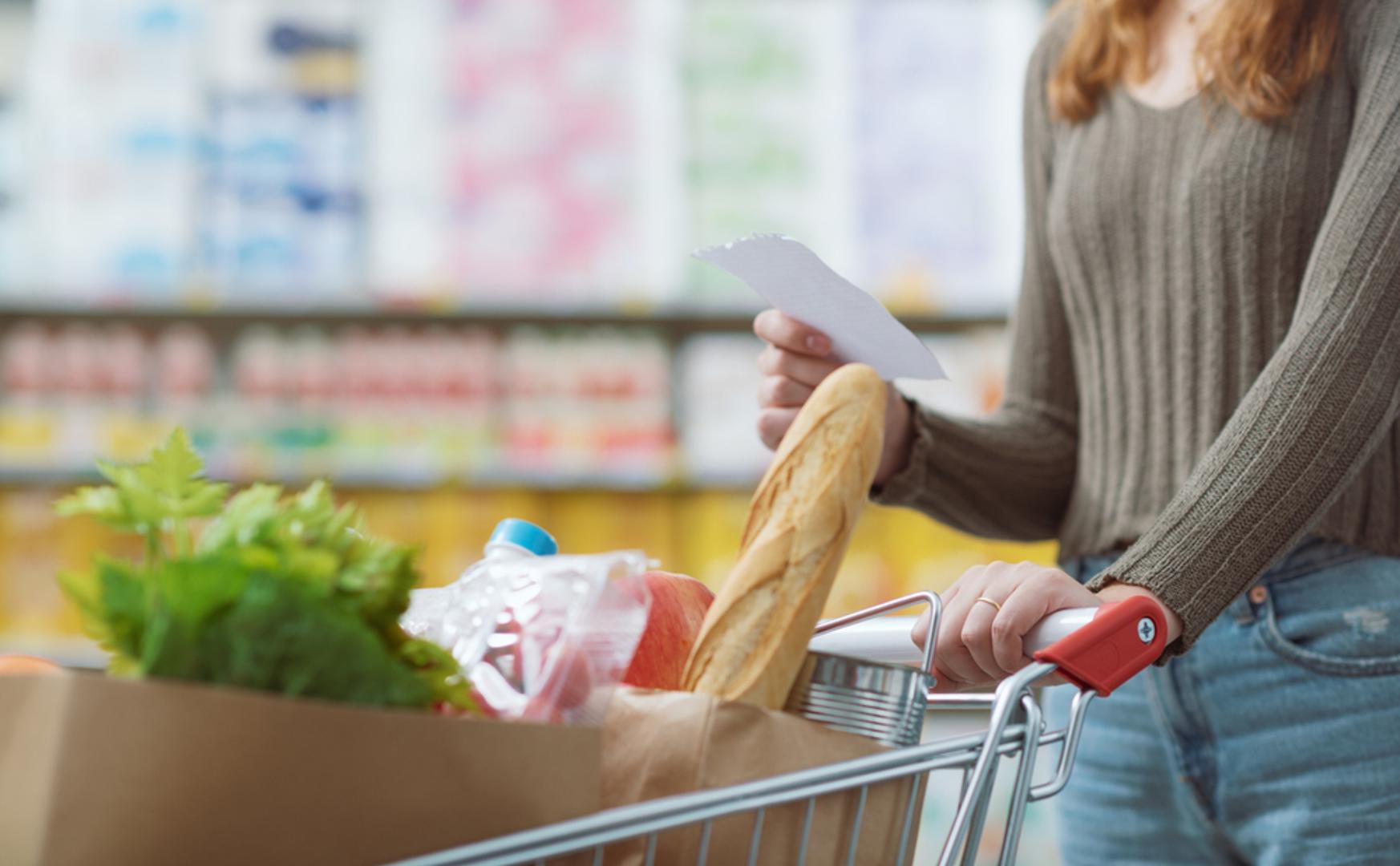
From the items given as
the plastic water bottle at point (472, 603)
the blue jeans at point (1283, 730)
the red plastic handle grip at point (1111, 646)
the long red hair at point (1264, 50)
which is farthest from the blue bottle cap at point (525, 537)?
the long red hair at point (1264, 50)

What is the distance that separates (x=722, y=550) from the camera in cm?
307

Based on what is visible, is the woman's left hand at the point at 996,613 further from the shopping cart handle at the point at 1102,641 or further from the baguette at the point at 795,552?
the baguette at the point at 795,552

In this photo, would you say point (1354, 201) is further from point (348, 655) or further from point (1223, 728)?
point (348, 655)

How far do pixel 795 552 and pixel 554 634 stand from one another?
5.2 inches

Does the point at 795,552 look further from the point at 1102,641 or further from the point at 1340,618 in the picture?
the point at 1340,618

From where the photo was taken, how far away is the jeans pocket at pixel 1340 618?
3.19 feet

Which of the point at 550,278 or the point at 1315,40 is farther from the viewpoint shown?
the point at 550,278

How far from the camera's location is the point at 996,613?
0.78m

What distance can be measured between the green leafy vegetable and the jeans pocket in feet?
2.19

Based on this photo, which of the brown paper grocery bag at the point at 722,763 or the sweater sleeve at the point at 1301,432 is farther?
the sweater sleeve at the point at 1301,432

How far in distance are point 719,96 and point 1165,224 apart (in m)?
2.26

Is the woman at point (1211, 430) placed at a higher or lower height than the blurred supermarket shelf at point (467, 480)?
higher

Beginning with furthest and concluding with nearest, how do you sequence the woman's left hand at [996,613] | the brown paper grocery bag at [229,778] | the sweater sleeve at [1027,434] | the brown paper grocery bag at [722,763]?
the sweater sleeve at [1027,434] → the woman's left hand at [996,613] → the brown paper grocery bag at [722,763] → the brown paper grocery bag at [229,778]

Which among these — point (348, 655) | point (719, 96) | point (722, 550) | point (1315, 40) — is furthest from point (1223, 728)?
point (719, 96)
